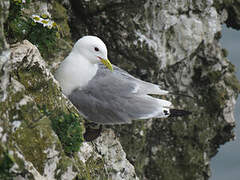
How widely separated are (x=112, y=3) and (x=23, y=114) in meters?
4.15

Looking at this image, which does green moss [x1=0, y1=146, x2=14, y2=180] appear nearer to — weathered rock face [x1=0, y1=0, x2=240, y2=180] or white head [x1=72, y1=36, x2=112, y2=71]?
weathered rock face [x1=0, y1=0, x2=240, y2=180]

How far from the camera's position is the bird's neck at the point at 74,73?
176 inches

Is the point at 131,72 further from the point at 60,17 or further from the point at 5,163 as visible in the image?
the point at 5,163

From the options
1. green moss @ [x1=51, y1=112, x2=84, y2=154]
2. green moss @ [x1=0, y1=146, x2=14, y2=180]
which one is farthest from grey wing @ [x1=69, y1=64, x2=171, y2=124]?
green moss @ [x1=0, y1=146, x2=14, y2=180]

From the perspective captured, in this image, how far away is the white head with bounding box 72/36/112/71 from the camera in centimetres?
453

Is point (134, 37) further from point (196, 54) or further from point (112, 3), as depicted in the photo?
point (196, 54)

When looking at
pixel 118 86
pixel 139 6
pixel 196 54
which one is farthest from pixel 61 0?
pixel 196 54

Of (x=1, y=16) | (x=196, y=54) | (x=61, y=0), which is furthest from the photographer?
(x=196, y=54)

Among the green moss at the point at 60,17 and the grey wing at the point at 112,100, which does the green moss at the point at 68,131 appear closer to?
the grey wing at the point at 112,100

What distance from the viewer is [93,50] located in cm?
457

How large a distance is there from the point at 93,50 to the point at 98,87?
1.44 feet

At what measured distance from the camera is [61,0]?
21.6 feet

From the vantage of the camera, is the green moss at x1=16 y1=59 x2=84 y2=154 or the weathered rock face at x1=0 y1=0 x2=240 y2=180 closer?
the weathered rock face at x1=0 y1=0 x2=240 y2=180

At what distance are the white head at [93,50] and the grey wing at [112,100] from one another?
0.22 metres
